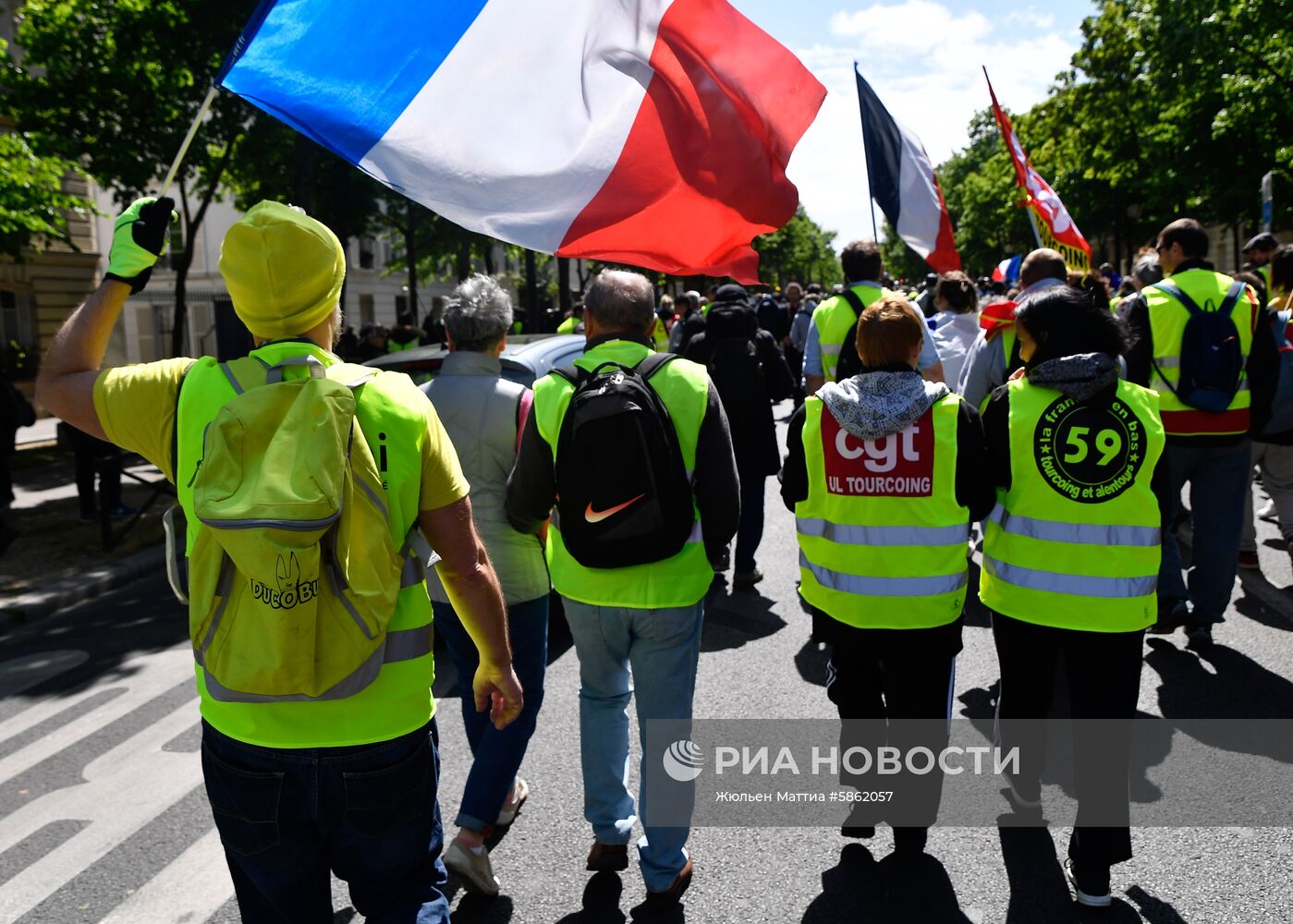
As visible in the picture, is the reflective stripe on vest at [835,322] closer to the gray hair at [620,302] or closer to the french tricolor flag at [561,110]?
the french tricolor flag at [561,110]

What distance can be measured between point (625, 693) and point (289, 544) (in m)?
1.80

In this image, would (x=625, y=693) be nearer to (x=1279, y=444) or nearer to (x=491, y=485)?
(x=491, y=485)

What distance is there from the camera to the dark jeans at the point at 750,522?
697cm

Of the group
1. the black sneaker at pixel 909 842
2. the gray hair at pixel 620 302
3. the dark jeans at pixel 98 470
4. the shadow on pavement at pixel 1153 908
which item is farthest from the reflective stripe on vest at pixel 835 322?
the dark jeans at pixel 98 470

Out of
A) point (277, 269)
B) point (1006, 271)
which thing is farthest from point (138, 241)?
point (1006, 271)

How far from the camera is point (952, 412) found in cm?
332

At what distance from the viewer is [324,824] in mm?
2111

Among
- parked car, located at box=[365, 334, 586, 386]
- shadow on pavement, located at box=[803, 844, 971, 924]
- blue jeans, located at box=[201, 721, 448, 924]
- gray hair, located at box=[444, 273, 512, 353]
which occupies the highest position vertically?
gray hair, located at box=[444, 273, 512, 353]

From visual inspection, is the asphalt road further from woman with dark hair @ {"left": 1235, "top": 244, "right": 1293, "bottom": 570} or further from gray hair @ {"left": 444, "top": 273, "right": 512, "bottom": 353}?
gray hair @ {"left": 444, "top": 273, "right": 512, "bottom": 353}

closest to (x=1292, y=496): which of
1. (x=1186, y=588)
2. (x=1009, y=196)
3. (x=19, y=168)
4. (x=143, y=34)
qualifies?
(x=1186, y=588)

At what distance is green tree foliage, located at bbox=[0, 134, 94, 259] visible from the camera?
10.4m

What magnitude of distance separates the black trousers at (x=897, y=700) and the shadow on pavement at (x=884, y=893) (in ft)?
0.45

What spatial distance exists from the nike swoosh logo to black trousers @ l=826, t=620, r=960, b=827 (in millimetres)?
896

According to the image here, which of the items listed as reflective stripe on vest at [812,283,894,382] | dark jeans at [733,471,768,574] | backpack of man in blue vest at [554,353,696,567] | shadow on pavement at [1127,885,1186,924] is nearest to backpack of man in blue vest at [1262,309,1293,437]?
reflective stripe on vest at [812,283,894,382]
